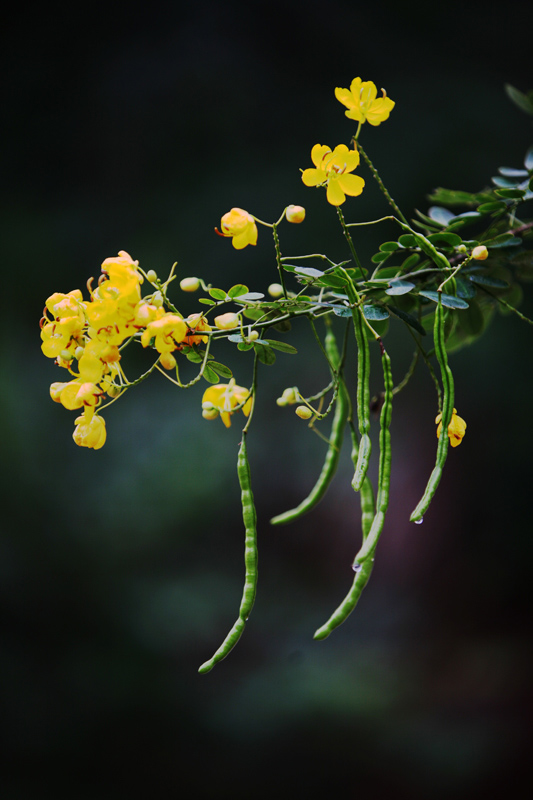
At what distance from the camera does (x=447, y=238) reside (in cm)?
49

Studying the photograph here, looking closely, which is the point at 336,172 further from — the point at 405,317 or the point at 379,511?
the point at 379,511

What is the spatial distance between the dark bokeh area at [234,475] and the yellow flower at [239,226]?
1.00m

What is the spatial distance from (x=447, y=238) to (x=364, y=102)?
0.41 feet

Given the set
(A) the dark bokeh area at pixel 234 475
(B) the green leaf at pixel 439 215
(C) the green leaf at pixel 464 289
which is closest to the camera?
(C) the green leaf at pixel 464 289

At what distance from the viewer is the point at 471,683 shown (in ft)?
4.61

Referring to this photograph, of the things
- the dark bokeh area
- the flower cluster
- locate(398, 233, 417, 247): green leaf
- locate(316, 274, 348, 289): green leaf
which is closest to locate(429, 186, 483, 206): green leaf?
locate(398, 233, 417, 247): green leaf

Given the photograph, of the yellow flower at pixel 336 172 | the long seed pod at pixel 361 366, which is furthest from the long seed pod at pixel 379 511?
the yellow flower at pixel 336 172

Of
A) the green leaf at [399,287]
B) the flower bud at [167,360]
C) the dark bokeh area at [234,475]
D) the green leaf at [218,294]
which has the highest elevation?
the green leaf at [218,294]

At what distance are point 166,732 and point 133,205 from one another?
1277mm

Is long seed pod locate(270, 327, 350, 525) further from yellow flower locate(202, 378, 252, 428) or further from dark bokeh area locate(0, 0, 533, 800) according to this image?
dark bokeh area locate(0, 0, 533, 800)

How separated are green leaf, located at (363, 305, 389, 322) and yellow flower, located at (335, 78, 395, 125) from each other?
0.44 ft

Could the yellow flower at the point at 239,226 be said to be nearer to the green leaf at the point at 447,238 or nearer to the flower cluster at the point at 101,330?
the flower cluster at the point at 101,330

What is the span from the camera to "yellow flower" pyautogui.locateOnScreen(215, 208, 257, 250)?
1.29 feet

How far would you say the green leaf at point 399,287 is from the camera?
1.46 feet
